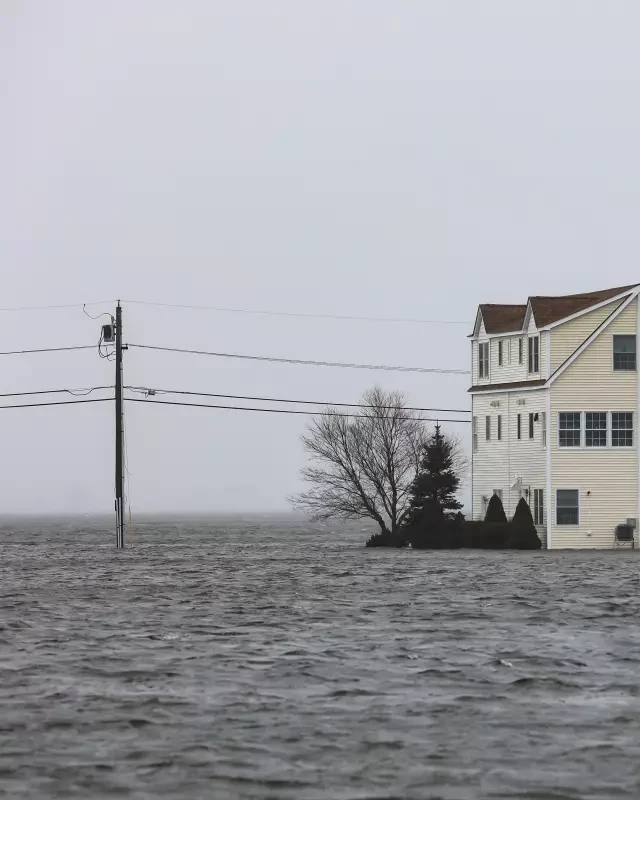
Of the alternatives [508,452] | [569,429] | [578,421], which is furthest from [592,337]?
[508,452]

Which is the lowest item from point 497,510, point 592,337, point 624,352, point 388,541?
point 388,541

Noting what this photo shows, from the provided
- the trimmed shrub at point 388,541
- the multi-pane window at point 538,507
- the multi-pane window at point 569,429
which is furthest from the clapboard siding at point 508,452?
the trimmed shrub at point 388,541

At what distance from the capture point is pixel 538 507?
7638 centimetres

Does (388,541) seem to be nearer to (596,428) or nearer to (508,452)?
(508,452)

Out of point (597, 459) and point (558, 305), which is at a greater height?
point (558, 305)

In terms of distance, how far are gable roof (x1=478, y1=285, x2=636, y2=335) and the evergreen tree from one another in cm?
915

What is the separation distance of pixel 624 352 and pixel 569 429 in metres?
4.85

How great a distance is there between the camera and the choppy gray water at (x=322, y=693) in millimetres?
17625

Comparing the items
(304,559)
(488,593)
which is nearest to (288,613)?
(488,593)

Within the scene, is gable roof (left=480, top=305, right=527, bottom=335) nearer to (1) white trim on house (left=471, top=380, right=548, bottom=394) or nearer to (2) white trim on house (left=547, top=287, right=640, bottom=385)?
(1) white trim on house (left=471, top=380, right=548, bottom=394)

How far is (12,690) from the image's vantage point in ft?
81.6

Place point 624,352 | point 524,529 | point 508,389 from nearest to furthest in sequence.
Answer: point 624,352 → point 524,529 → point 508,389

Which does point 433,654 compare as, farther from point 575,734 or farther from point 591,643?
point 575,734

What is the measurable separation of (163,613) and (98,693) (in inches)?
659
